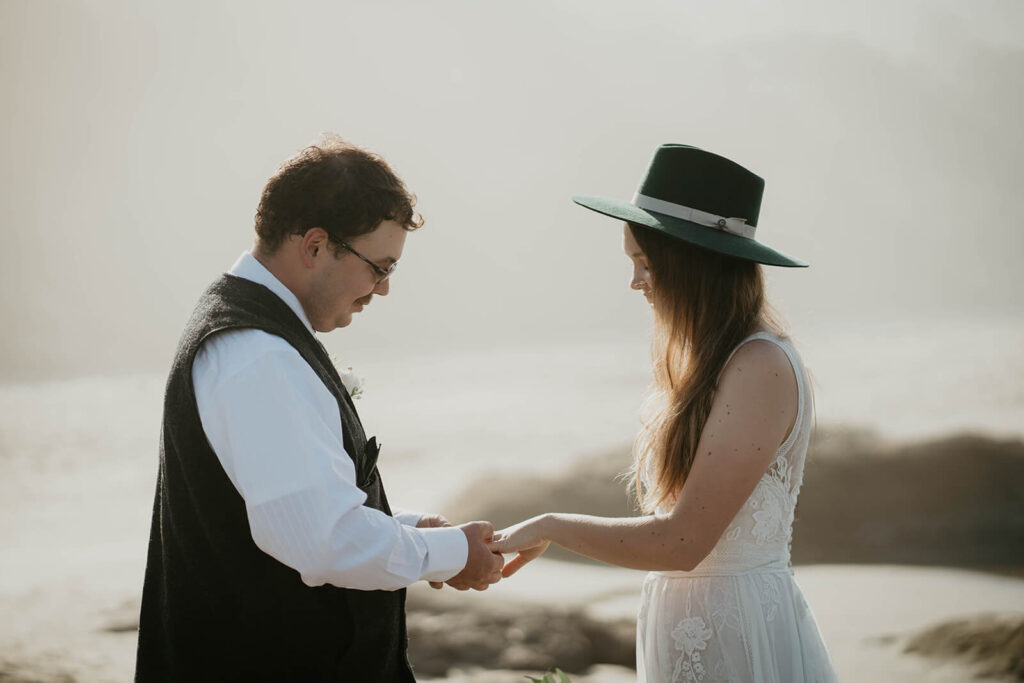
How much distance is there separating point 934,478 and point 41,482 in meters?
4.60

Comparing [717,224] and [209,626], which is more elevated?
[717,224]

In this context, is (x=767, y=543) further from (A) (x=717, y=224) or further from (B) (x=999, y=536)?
(B) (x=999, y=536)

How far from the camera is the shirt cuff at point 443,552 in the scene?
1.62 meters

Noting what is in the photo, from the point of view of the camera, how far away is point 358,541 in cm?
142

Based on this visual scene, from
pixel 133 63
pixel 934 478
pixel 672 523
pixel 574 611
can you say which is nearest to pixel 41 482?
pixel 133 63

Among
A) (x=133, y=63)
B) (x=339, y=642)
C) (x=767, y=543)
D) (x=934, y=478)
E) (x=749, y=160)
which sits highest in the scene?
(x=133, y=63)

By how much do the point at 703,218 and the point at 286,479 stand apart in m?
0.97

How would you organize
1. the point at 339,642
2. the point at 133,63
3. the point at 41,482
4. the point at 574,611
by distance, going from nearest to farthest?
the point at 339,642 → the point at 574,611 → the point at 41,482 → the point at 133,63

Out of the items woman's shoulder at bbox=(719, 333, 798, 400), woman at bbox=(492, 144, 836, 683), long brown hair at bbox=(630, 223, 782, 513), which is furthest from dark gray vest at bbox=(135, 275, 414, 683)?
woman's shoulder at bbox=(719, 333, 798, 400)

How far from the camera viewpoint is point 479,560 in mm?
1833

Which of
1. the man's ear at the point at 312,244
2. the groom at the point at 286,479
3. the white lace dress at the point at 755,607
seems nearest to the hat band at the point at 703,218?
the white lace dress at the point at 755,607

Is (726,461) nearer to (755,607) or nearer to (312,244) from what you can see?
(755,607)

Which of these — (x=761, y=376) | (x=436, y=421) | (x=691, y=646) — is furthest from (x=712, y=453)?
(x=436, y=421)

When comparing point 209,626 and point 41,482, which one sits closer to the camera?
point 209,626
